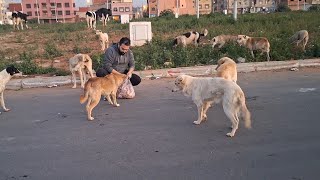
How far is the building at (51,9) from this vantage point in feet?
251

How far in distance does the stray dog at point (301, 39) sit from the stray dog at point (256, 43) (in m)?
2.02

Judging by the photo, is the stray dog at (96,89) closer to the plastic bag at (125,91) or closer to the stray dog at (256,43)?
the plastic bag at (125,91)

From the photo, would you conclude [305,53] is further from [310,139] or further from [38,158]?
[38,158]

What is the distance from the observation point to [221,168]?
391cm

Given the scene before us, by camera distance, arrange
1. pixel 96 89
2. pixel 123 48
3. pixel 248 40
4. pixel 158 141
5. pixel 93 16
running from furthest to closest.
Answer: pixel 93 16, pixel 248 40, pixel 123 48, pixel 96 89, pixel 158 141

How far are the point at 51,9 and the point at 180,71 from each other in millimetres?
74613

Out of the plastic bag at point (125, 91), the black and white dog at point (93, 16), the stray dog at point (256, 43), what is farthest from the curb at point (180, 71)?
the black and white dog at point (93, 16)

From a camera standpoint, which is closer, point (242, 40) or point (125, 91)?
point (125, 91)

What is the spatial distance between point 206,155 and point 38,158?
229 centimetres

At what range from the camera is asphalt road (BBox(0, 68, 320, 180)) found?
389cm

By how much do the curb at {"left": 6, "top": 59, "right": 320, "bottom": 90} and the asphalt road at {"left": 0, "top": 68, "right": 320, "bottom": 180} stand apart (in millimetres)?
1760

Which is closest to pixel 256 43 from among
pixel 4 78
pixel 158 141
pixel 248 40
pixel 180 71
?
pixel 248 40

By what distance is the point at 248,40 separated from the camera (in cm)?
1198

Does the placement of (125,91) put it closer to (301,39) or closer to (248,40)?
(248,40)
